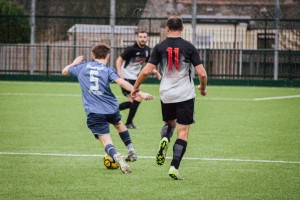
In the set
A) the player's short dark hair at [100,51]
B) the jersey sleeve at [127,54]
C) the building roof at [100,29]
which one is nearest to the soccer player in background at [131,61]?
the jersey sleeve at [127,54]

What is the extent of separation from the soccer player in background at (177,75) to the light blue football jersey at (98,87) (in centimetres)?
39

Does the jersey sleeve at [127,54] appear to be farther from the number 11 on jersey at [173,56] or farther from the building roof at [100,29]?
the building roof at [100,29]

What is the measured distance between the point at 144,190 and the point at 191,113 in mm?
1404

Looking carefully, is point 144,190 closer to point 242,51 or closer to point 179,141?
point 179,141

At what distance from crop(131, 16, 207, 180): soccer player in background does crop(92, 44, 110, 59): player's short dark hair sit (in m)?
0.59

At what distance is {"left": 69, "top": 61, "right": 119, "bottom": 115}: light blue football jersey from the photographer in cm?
896

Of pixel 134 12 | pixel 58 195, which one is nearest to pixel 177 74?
pixel 58 195

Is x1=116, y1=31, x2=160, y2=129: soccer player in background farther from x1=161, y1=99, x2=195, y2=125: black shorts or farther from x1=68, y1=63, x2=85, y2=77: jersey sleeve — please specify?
x1=161, y1=99, x2=195, y2=125: black shorts

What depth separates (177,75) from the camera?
344 inches

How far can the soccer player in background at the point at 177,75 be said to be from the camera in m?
8.63

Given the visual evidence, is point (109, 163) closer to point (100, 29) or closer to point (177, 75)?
point (177, 75)

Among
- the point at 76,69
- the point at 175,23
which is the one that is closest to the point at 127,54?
the point at 76,69

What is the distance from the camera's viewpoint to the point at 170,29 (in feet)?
28.4

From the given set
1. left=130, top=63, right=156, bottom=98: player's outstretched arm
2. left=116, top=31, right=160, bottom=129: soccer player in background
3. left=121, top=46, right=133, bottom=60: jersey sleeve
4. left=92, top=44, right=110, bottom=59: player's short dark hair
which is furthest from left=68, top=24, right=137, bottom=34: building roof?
left=130, top=63, right=156, bottom=98: player's outstretched arm
